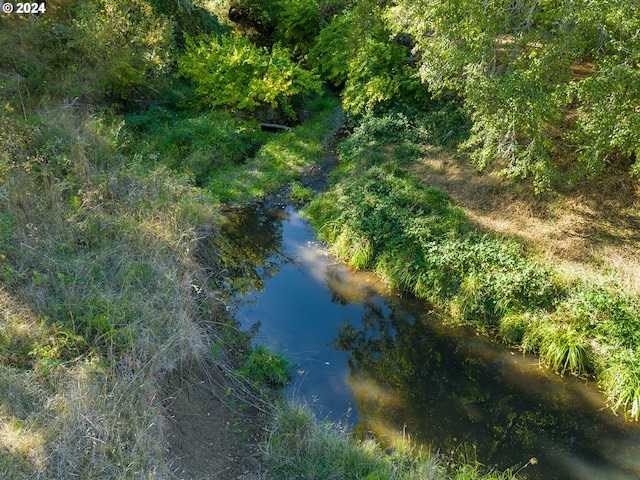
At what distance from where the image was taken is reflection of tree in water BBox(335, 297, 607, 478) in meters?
6.35

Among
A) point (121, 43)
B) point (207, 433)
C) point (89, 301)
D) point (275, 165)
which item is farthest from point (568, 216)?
point (121, 43)

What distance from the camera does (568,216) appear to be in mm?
10148

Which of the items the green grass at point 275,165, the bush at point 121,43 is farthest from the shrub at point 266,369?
the bush at point 121,43

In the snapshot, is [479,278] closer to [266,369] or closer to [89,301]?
[266,369]

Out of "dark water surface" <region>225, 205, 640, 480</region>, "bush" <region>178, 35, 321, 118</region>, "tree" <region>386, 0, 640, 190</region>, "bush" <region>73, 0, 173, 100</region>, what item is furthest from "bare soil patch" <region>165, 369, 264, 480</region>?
"bush" <region>178, 35, 321, 118</region>

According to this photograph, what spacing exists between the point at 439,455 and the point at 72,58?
12.2 m

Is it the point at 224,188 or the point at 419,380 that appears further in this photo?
the point at 224,188

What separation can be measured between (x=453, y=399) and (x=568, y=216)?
17.3ft

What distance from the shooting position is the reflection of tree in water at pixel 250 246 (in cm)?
935

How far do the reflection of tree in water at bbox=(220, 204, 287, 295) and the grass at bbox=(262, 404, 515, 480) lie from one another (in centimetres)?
365

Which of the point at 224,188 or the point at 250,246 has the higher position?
the point at 224,188

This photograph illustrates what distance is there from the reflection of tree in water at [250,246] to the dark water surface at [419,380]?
2.0 inches

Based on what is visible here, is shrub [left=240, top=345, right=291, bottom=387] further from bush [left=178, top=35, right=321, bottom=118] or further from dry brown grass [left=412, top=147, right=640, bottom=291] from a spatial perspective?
bush [left=178, top=35, right=321, bottom=118]

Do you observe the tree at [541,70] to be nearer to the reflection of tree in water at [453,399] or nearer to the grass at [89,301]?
the reflection of tree in water at [453,399]
